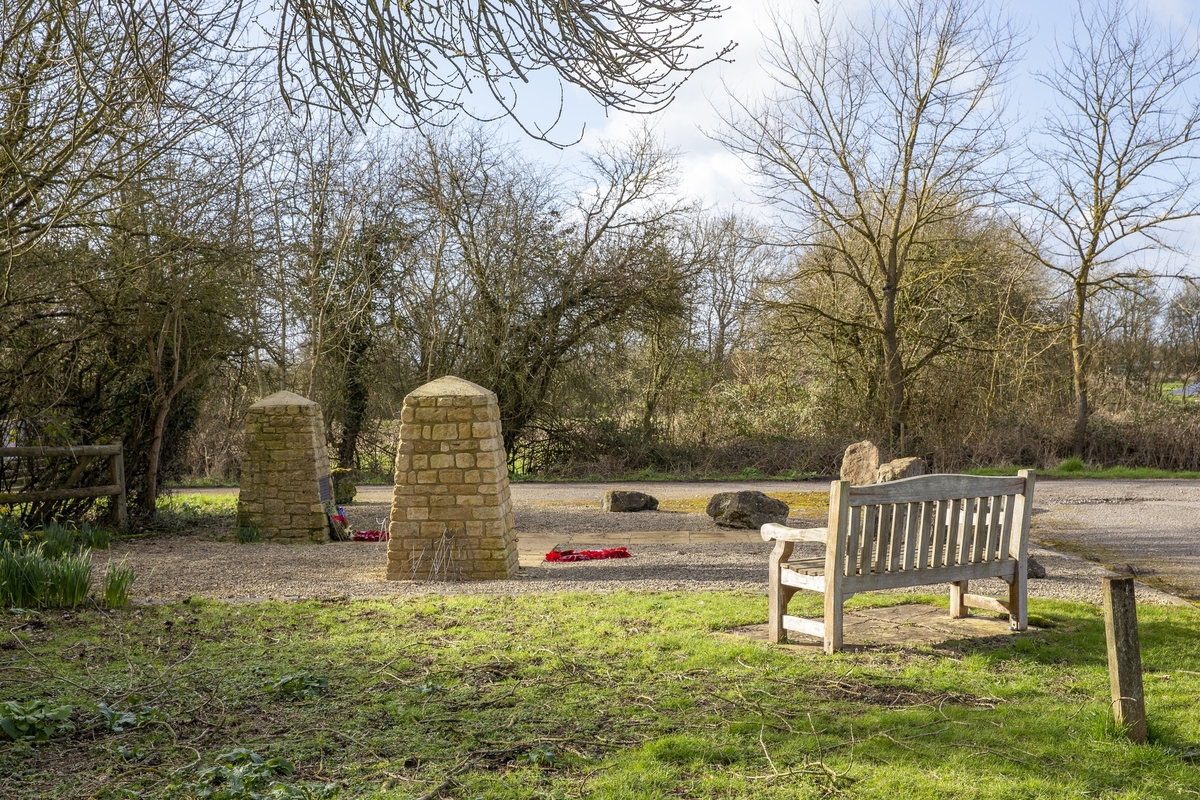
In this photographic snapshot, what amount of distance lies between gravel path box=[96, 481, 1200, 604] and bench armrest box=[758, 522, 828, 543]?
1694 mm

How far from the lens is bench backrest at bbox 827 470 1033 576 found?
5.32m

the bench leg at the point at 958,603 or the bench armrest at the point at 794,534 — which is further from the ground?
the bench armrest at the point at 794,534

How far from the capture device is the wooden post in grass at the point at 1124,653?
13.0 ft

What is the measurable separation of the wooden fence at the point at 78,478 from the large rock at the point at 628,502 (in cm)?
607

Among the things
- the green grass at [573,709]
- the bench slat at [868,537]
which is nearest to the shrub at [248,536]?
the green grass at [573,709]

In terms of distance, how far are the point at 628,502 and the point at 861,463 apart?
11.1ft

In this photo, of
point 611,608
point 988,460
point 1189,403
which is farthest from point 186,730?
point 1189,403

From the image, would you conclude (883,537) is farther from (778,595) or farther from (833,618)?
(778,595)

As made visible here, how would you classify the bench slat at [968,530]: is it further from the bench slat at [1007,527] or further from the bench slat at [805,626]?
the bench slat at [805,626]

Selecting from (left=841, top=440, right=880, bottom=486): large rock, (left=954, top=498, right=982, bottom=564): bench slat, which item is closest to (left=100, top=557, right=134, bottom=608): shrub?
(left=954, top=498, right=982, bottom=564): bench slat

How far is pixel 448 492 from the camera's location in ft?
26.2

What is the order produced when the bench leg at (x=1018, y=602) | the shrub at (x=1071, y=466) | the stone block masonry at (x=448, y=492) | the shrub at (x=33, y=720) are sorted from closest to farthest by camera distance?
the shrub at (x=33, y=720) < the bench leg at (x=1018, y=602) < the stone block masonry at (x=448, y=492) < the shrub at (x=1071, y=466)

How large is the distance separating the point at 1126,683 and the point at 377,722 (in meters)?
3.12

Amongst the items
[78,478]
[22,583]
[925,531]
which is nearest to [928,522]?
[925,531]
